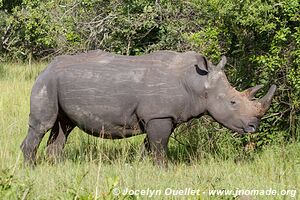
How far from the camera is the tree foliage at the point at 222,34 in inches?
261

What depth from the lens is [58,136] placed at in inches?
269

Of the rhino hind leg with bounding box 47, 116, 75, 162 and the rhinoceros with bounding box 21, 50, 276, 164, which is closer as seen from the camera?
the rhinoceros with bounding box 21, 50, 276, 164

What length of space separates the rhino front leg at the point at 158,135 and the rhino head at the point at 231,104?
532 mm

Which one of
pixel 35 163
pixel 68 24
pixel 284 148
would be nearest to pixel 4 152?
pixel 35 163

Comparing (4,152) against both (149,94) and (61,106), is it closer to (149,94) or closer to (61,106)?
(61,106)

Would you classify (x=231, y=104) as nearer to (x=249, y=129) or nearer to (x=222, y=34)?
(x=249, y=129)

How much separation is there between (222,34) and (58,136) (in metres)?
2.43

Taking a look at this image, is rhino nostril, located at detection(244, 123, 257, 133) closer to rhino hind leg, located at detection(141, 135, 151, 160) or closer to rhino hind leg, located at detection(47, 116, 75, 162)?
rhino hind leg, located at detection(141, 135, 151, 160)

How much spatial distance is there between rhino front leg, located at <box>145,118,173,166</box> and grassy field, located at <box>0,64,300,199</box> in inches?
4.8

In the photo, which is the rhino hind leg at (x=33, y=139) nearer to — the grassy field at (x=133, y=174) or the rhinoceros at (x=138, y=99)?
the rhinoceros at (x=138, y=99)

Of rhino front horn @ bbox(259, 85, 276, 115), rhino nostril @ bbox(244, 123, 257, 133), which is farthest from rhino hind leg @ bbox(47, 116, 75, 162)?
rhino front horn @ bbox(259, 85, 276, 115)

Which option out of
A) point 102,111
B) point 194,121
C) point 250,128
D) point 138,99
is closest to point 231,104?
point 250,128

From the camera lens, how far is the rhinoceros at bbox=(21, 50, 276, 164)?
6.19 metres

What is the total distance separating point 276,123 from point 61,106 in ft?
9.23
